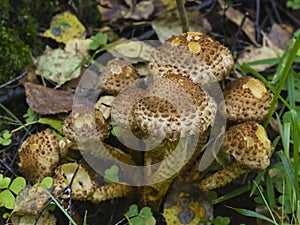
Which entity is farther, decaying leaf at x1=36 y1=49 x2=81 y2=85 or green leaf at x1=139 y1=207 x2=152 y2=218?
decaying leaf at x1=36 y1=49 x2=81 y2=85

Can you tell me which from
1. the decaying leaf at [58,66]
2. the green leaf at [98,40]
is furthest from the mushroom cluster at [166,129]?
the green leaf at [98,40]

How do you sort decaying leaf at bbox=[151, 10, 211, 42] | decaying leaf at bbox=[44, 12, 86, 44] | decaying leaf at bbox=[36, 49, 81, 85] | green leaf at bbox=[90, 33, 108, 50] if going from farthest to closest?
1. decaying leaf at bbox=[151, 10, 211, 42]
2. decaying leaf at bbox=[44, 12, 86, 44]
3. green leaf at bbox=[90, 33, 108, 50]
4. decaying leaf at bbox=[36, 49, 81, 85]

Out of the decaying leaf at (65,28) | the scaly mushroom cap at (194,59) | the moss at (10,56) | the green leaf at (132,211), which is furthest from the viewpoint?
the decaying leaf at (65,28)

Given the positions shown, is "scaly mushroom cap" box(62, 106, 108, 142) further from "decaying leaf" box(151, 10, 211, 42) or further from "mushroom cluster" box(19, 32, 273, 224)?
"decaying leaf" box(151, 10, 211, 42)

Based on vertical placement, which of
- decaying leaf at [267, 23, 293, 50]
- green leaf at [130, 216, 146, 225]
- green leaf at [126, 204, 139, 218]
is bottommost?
decaying leaf at [267, 23, 293, 50]

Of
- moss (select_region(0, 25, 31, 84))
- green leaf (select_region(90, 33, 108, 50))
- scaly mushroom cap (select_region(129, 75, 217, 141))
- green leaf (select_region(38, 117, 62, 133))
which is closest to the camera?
scaly mushroom cap (select_region(129, 75, 217, 141))

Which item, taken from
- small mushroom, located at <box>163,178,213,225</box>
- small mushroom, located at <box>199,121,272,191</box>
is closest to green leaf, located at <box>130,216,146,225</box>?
small mushroom, located at <box>163,178,213,225</box>

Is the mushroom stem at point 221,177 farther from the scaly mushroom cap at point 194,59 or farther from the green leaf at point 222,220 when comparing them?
the scaly mushroom cap at point 194,59
